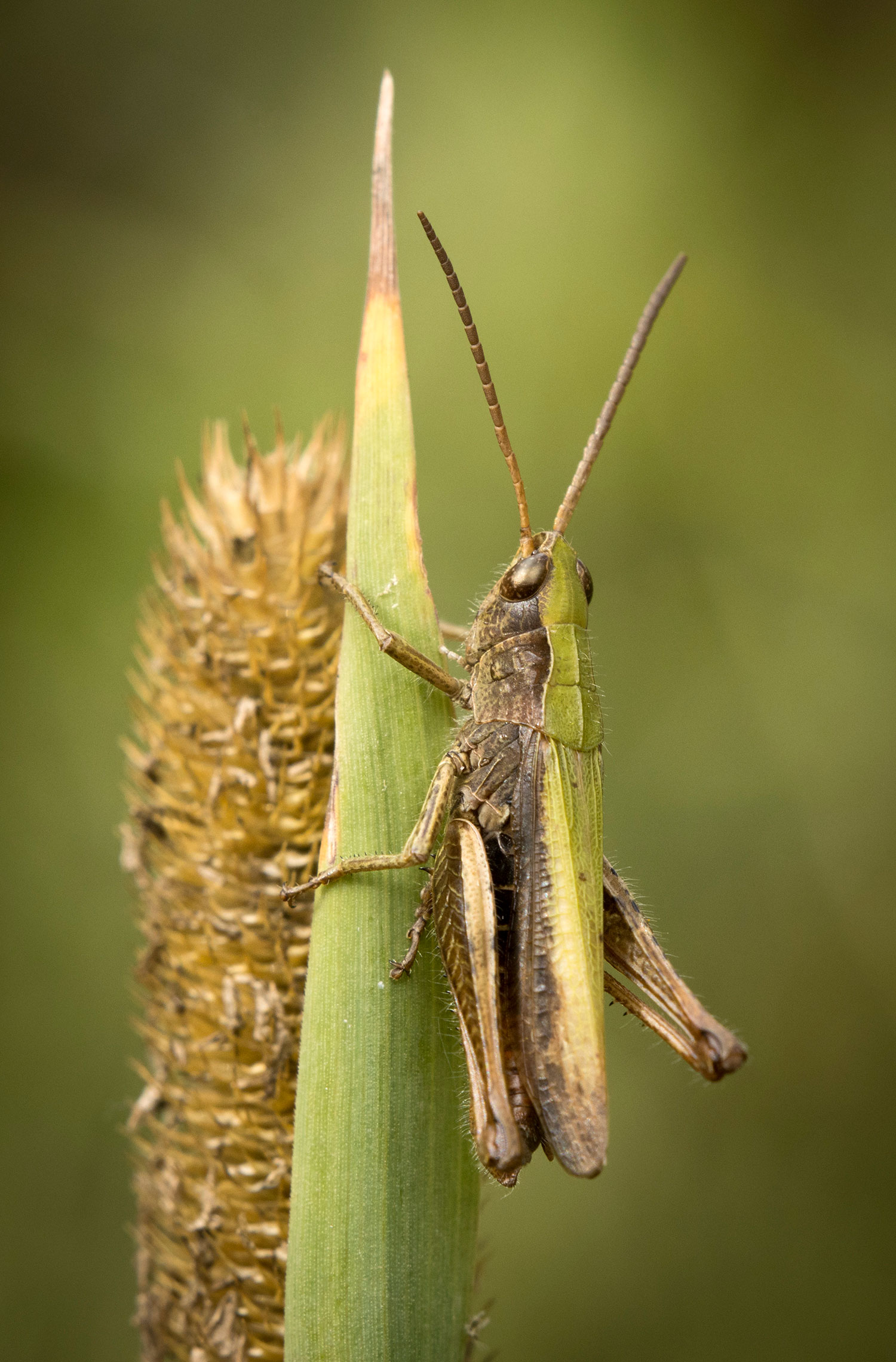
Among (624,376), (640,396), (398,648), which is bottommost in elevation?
(398,648)

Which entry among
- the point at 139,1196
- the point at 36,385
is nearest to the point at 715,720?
the point at 139,1196

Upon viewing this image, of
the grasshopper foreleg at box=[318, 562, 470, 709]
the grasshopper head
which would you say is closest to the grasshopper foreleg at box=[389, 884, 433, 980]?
the grasshopper foreleg at box=[318, 562, 470, 709]

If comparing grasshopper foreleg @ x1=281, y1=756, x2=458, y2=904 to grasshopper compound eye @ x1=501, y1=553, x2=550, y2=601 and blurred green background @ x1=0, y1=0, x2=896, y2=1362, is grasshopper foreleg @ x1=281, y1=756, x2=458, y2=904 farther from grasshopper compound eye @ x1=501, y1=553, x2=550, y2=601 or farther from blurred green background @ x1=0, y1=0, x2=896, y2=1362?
blurred green background @ x1=0, y1=0, x2=896, y2=1362

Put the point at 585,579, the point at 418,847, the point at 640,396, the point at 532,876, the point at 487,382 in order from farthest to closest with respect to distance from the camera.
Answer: the point at 640,396, the point at 585,579, the point at 487,382, the point at 532,876, the point at 418,847

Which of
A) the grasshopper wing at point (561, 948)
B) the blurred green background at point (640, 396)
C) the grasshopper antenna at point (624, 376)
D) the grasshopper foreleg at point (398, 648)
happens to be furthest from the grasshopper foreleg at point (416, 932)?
the blurred green background at point (640, 396)

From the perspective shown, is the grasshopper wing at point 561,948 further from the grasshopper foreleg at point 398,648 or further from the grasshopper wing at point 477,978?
the grasshopper foreleg at point 398,648

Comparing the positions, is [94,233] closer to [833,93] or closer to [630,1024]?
[833,93]

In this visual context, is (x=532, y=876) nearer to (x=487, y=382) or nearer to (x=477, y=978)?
(x=477, y=978)

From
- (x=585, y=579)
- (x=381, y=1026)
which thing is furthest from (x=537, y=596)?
(x=381, y=1026)
